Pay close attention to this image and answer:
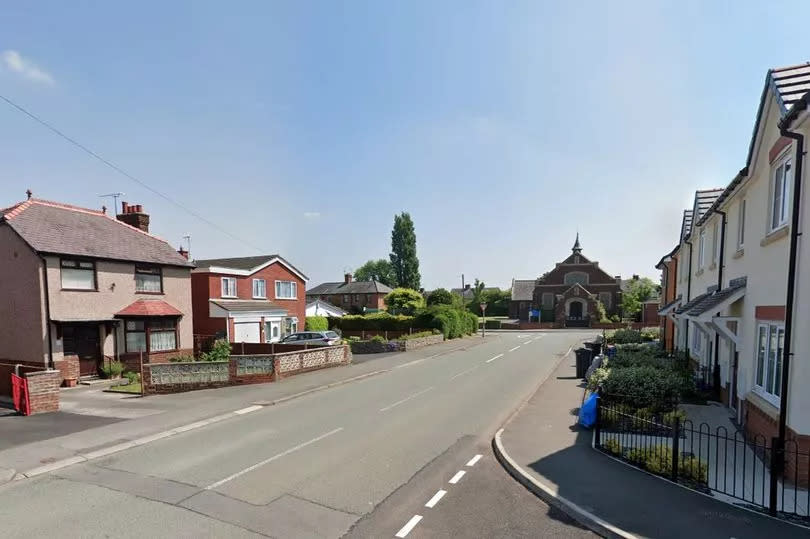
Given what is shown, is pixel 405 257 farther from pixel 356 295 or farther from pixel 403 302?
pixel 403 302

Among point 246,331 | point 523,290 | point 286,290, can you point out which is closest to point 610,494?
point 246,331

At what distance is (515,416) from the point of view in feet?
38.8

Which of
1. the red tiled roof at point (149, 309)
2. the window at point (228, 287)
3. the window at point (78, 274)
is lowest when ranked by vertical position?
the red tiled roof at point (149, 309)

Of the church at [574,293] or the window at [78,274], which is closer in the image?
the window at [78,274]

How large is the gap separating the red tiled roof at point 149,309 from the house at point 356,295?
125 ft

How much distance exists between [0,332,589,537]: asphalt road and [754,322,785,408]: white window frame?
4902 millimetres

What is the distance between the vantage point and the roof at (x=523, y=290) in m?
69.2

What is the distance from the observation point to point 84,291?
19.0m

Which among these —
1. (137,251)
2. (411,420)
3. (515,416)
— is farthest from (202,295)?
(515,416)

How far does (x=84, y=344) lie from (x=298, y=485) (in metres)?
17.0

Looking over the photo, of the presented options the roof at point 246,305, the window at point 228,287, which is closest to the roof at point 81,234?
the roof at point 246,305

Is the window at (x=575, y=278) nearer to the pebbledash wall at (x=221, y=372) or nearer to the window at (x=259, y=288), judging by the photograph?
the window at (x=259, y=288)

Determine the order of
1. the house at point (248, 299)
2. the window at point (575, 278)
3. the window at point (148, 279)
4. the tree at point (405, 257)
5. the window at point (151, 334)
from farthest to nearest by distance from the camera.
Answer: the tree at point (405, 257)
the window at point (575, 278)
the house at point (248, 299)
the window at point (148, 279)
the window at point (151, 334)

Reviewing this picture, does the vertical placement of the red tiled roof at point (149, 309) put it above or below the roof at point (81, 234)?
below
